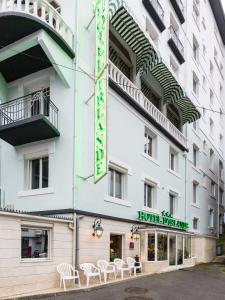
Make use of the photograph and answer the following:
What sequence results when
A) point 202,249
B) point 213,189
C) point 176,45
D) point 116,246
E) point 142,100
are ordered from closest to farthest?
point 116,246, point 142,100, point 176,45, point 202,249, point 213,189

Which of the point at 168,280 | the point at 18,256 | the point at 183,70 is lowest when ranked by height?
the point at 168,280

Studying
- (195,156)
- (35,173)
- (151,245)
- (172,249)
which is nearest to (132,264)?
(151,245)

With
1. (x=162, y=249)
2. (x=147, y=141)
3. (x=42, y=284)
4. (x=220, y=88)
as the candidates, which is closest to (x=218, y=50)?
(x=220, y=88)

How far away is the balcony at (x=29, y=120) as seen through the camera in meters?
15.3

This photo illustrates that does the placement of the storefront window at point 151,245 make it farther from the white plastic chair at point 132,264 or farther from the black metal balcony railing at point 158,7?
the black metal balcony railing at point 158,7

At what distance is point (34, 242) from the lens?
13.2 metres

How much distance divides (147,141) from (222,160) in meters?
22.5

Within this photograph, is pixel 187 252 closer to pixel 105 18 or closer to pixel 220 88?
pixel 105 18

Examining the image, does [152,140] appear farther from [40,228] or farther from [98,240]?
[40,228]

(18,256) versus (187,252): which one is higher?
(18,256)

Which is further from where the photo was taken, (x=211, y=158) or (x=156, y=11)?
(x=211, y=158)

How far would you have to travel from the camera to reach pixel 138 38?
19.3 metres

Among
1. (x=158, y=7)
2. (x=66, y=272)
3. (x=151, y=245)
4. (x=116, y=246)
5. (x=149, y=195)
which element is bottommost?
(x=66, y=272)

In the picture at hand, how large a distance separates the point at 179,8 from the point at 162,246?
18019mm
